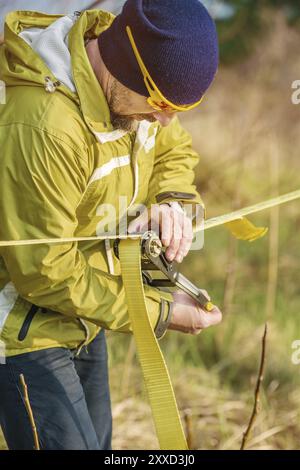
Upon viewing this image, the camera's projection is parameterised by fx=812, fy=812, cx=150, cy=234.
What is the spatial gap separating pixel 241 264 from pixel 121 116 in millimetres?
2833

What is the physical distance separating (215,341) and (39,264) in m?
2.26

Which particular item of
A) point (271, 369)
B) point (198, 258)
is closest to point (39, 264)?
point (271, 369)

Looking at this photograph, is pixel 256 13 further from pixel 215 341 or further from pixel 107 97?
pixel 107 97

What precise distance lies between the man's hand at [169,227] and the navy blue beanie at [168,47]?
0.33 m

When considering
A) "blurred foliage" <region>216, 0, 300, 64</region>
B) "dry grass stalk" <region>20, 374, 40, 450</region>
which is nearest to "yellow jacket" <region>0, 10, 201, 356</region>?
"dry grass stalk" <region>20, 374, 40, 450</region>

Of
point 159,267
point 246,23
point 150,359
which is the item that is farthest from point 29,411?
point 246,23

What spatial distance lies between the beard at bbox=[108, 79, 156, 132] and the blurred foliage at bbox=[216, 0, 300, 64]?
4608 mm

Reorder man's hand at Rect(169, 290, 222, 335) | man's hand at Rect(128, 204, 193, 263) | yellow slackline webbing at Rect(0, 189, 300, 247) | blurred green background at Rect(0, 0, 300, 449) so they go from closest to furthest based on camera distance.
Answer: yellow slackline webbing at Rect(0, 189, 300, 247)
man's hand at Rect(128, 204, 193, 263)
man's hand at Rect(169, 290, 222, 335)
blurred green background at Rect(0, 0, 300, 449)

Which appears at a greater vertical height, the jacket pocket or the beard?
the beard

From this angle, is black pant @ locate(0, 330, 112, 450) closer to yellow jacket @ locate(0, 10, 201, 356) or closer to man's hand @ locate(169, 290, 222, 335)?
→ yellow jacket @ locate(0, 10, 201, 356)

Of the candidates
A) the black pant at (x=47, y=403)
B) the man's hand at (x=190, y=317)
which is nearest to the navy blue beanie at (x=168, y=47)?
the man's hand at (x=190, y=317)

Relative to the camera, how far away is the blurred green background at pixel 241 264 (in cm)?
358

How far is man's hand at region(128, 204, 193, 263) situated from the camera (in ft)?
7.16

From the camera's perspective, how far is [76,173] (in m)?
2.04
